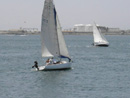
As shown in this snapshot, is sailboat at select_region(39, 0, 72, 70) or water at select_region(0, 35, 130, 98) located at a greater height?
sailboat at select_region(39, 0, 72, 70)

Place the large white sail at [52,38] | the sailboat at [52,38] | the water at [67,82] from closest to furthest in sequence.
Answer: the water at [67,82] → the sailboat at [52,38] → the large white sail at [52,38]

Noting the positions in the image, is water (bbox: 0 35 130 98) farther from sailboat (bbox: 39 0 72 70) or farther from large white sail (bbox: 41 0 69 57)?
large white sail (bbox: 41 0 69 57)

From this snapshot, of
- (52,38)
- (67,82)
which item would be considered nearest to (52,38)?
(52,38)

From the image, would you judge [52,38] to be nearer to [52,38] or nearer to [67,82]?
[52,38]

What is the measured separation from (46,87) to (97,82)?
20.9ft

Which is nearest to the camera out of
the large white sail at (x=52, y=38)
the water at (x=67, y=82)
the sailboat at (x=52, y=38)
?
the water at (x=67, y=82)

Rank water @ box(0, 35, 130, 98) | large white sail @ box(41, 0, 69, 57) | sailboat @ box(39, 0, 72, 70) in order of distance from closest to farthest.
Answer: water @ box(0, 35, 130, 98), sailboat @ box(39, 0, 72, 70), large white sail @ box(41, 0, 69, 57)

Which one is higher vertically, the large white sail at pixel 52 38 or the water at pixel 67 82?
the large white sail at pixel 52 38

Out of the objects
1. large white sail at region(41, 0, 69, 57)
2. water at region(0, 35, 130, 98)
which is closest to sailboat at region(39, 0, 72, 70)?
large white sail at region(41, 0, 69, 57)

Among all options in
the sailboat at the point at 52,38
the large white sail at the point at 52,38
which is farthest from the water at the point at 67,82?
the large white sail at the point at 52,38

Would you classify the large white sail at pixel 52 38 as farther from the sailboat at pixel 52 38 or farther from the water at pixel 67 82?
the water at pixel 67 82

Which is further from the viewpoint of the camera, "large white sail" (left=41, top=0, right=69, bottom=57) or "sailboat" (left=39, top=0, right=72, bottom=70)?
"large white sail" (left=41, top=0, right=69, bottom=57)

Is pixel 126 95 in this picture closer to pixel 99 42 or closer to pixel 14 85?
pixel 14 85

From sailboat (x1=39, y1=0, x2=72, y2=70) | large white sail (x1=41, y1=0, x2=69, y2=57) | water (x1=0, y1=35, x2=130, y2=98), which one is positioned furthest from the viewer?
Answer: large white sail (x1=41, y1=0, x2=69, y2=57)
